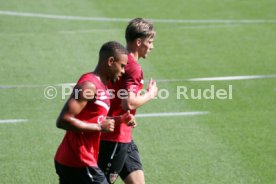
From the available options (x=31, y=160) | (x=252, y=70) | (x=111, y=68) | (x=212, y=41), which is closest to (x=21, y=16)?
(x=212, y=41)

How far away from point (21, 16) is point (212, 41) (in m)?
4.49

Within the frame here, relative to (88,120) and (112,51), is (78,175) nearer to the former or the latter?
(88,120)

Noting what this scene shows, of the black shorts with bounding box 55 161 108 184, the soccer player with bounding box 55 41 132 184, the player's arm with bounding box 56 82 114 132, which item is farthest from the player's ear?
the black shorts with bounding box 55 161 108 184

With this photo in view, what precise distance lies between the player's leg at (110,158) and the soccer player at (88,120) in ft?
2.00

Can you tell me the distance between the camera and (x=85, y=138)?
710cm

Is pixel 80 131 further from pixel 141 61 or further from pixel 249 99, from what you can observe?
pixel 141 61

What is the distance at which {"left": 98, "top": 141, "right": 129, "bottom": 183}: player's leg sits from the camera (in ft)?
25.8

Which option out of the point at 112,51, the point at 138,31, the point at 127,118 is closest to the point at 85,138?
the point at 127,118

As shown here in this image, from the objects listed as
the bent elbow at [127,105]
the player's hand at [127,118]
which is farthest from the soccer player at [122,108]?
the player's hand at [127,118]

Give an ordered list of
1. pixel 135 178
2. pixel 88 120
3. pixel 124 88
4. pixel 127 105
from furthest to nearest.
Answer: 1. pixel 135 178
2. pixel 124 88
3. pixel 127 105
4. pixel 88 120

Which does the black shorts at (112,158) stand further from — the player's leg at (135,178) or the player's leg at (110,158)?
the player's leg at (135,178)

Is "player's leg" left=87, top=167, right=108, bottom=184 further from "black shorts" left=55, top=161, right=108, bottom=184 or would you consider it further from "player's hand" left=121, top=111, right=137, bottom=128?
"player's hand" left=121, top=111, right=137, bottom=128

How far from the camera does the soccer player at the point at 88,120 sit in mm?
6871

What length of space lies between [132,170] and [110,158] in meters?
0.36
